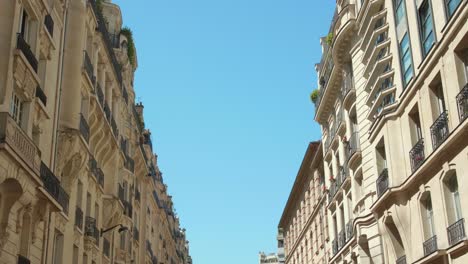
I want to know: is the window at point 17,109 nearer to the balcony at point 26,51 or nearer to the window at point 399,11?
the balcony at point 26,51

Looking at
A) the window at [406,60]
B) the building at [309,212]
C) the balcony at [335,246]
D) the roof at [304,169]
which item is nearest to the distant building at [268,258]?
the building at [309,212]

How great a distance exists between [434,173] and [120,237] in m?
22.2

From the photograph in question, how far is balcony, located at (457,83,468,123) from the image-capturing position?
19109 millimetres

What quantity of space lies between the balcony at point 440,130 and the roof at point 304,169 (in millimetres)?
23879

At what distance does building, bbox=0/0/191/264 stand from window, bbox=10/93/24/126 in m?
0.03

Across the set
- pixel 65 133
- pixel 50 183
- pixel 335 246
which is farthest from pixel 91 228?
pixel 335 246

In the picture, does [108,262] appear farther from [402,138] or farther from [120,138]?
[402,138]

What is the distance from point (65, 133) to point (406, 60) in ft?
42.4

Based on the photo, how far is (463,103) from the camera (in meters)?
19.3

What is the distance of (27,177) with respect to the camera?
18.8 metres

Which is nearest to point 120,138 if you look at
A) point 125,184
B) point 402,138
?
point 125,184

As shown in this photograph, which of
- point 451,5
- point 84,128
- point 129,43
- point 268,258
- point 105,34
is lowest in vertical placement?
point 84,128

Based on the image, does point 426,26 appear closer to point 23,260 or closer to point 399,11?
point 399,11

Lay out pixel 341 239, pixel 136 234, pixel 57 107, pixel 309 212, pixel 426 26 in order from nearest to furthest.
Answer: pixel 426 26
pixel 57 107
pixel 341 239
pixel 136 234
pixel 309 212
